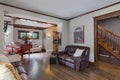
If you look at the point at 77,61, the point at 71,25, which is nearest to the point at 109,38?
the point at 71,25

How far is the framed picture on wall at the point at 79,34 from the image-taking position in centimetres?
475

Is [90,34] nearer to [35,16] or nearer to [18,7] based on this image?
[35,16]

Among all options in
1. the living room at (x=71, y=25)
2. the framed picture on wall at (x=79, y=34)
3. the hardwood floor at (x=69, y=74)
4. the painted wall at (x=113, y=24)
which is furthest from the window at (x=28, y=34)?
the painted wall at (x=113, y=24)

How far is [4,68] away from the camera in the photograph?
3.25 feet

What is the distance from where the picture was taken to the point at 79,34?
4.95 m

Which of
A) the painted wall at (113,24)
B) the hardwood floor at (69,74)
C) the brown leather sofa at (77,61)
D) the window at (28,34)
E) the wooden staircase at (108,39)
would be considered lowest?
the hardwood floor at (69,74)

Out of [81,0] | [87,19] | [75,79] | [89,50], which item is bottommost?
[75,79]

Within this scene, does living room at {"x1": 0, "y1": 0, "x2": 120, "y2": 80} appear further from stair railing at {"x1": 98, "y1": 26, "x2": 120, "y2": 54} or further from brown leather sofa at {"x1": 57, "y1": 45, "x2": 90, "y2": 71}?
stair railing at {"x1": 98, "y1": 26, "x2": 120, "y2": 54}

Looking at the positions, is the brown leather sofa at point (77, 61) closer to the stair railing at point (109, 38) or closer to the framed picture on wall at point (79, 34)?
the framed picture on wall at point (79, 34)

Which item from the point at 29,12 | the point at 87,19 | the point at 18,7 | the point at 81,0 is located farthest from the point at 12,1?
the point at 87,19

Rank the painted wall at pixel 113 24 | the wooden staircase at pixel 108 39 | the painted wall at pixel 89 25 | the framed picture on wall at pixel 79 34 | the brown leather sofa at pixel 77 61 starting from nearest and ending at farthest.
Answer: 1. the brown leather sofa at pixel 77 61
2. the painted wall at pixel 89 25
3. the framed picture on wall at pixel 79 34
4. the wooden staircase at pixel 108 39
5. the painted wall at pixel 113 24

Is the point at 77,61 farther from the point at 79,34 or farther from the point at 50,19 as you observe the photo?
the point at 50,19

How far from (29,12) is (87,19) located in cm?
277

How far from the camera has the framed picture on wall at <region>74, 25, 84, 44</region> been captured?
4.75 meters
